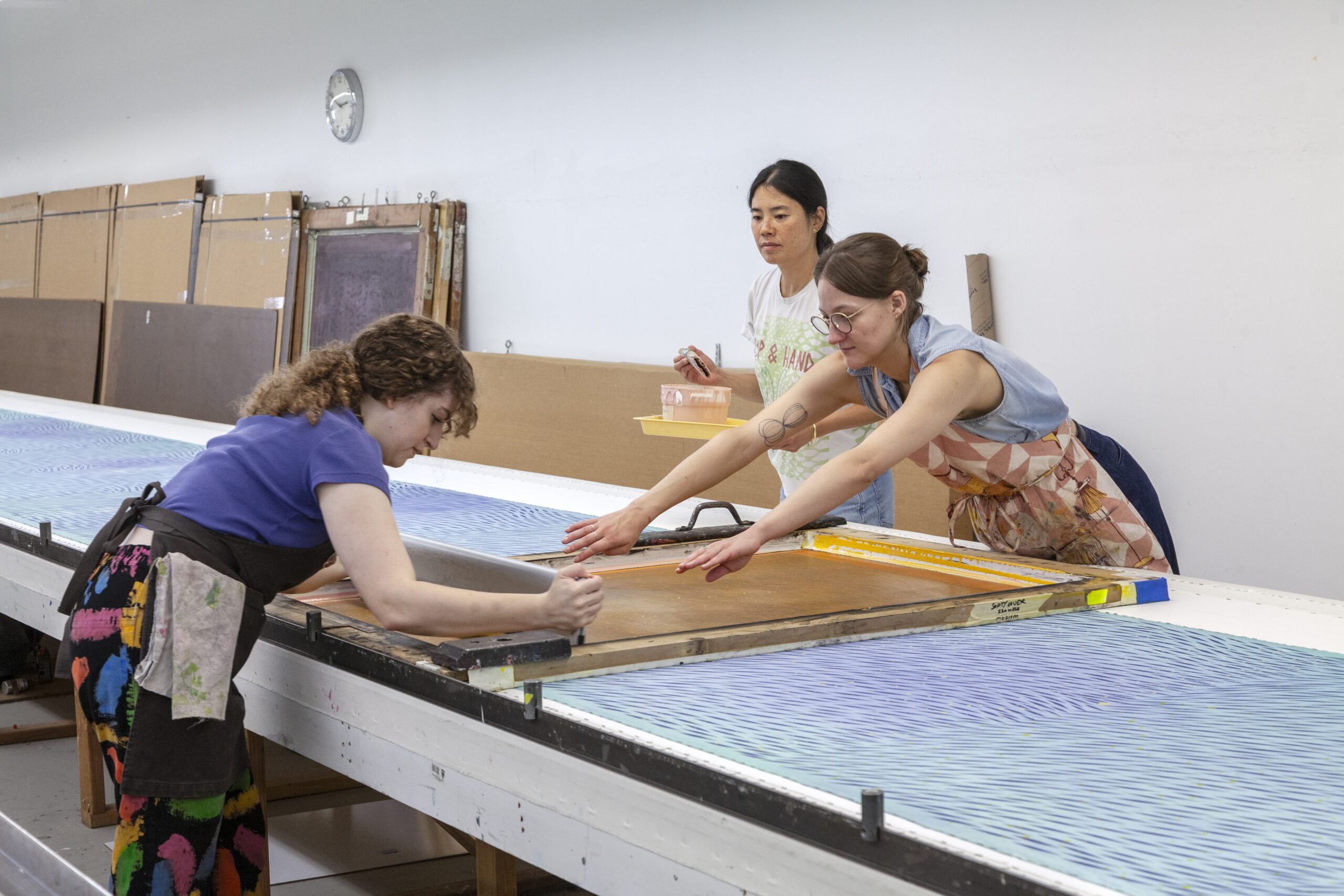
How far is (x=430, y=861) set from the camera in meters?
2.37

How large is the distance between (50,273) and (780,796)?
8.74 meters

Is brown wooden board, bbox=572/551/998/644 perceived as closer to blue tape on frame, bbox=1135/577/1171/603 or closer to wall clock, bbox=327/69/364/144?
blue tape on frame, bbox=1135/577/1171/603

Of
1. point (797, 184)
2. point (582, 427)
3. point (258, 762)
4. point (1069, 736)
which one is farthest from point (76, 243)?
point (1069, 736)

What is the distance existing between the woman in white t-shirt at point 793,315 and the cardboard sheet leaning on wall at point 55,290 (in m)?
6.39

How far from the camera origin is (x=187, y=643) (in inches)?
51.1

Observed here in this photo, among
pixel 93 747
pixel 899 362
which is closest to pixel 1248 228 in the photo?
pixel 899 362

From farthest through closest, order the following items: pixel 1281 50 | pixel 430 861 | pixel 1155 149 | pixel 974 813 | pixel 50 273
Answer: pixel 50 273 → pixel 1155 149 → pixel 1281 50 → pixel 430 861 → pixel 974 813

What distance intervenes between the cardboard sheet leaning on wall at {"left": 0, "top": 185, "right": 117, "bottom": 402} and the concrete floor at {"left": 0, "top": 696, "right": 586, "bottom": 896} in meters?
5.13

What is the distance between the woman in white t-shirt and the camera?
7.75ft

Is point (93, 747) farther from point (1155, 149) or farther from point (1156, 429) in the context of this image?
point (1155, 149)

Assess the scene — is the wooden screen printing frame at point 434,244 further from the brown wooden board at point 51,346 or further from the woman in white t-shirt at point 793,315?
the woman in white t-shirt at point 793,315

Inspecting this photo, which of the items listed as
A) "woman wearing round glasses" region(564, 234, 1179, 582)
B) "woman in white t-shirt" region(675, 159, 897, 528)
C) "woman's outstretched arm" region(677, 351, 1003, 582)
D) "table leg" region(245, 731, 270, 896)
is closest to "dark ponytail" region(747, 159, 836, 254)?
"woman in white t-shirt" region(675, 159, 897, 528)

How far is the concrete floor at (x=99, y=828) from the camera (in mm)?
2207

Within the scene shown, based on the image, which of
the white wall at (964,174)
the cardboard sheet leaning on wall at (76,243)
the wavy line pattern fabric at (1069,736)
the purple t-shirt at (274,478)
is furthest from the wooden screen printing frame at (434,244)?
the wavy line pattern fabric at (1069,736)
